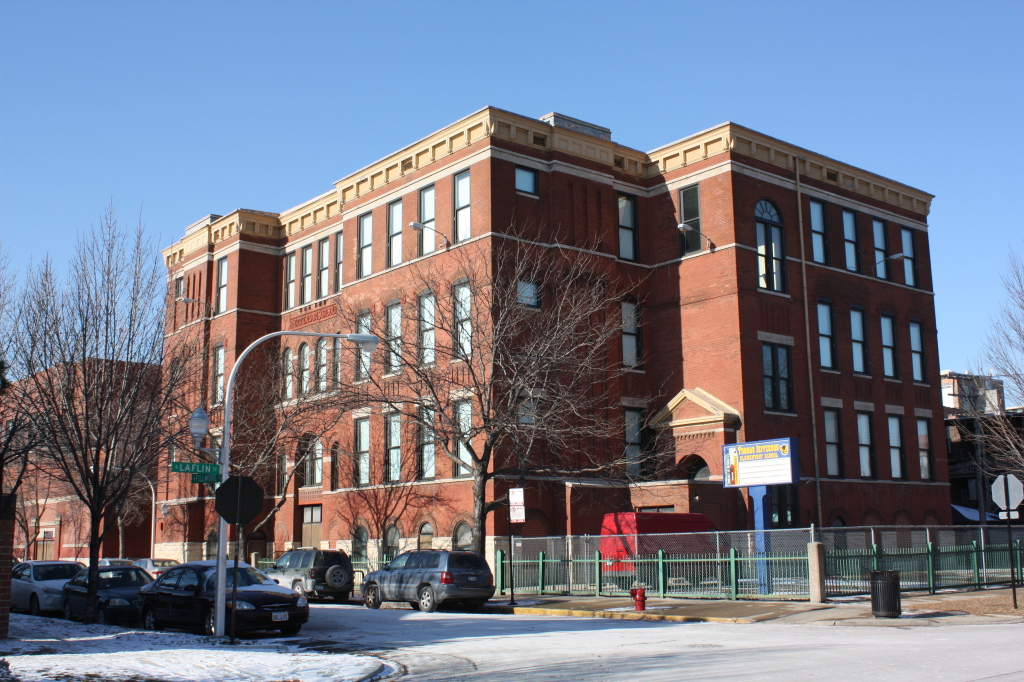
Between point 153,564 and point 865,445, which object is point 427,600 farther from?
point 865,445

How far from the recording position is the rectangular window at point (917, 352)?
42125mm

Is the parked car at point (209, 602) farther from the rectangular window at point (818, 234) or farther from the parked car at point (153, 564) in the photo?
the rectangular window at point (818, 234)

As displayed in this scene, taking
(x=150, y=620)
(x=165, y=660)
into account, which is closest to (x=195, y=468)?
(x=150, y=620)

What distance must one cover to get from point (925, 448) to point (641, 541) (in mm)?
18950

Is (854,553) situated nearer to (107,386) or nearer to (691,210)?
(691,210)

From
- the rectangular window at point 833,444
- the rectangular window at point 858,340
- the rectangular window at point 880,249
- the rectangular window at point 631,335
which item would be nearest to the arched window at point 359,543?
the rectangular window at point 631,335

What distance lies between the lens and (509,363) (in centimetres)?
3066

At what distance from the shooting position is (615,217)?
37.6 meters

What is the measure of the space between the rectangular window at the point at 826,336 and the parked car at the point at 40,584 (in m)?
26.2

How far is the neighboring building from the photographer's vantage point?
3469 cm

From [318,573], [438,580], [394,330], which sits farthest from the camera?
[394,330]

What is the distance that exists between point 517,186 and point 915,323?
61.0ft

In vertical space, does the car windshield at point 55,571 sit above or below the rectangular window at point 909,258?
below

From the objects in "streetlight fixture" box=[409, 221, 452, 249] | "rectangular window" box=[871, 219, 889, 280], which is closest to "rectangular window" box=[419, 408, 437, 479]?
"streetlight fixture" box=[409, 221, 452, 249]
